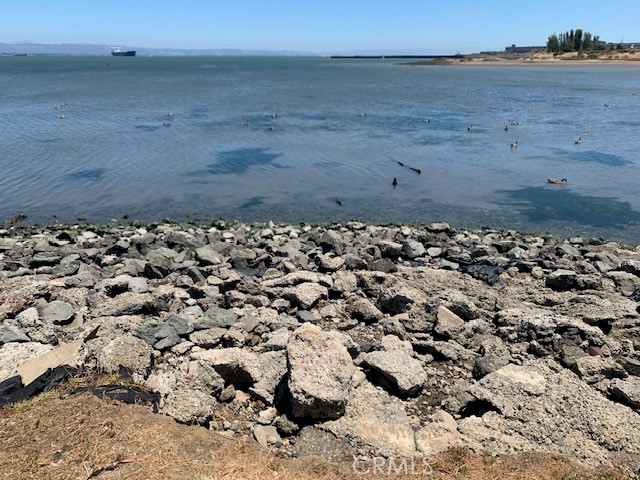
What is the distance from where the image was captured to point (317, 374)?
6977 mm

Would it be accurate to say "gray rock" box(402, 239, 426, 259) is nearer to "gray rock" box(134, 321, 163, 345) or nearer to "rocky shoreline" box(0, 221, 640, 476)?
Answer: "rocky shoreline" box(0, 221, 640, 476)

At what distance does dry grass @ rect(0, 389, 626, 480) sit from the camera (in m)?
5.53

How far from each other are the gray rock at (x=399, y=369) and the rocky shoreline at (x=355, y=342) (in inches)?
1.3

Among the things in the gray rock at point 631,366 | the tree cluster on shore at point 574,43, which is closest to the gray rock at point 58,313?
the gray rock at point 631,366

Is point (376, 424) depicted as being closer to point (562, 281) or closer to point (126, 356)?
point (126, 356)

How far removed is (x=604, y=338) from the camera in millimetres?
8641

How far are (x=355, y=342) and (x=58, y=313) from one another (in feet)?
18.9

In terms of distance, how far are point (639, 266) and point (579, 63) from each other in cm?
16805

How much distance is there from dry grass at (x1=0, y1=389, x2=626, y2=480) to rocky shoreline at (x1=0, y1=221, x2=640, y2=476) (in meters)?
0.34

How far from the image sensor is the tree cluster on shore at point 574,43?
17188 cm

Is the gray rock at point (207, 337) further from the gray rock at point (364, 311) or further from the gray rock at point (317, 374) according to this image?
the gray rock at point (364, 311)

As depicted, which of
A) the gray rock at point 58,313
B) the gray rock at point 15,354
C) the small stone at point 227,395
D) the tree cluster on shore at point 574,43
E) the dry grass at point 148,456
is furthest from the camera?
the tree cluster on shore at point 574,43

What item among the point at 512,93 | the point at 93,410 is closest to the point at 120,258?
the point at 93,410

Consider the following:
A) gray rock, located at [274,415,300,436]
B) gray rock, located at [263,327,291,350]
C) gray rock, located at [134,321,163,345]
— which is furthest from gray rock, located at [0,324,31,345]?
gray rock, located at [274,415,300,436]
